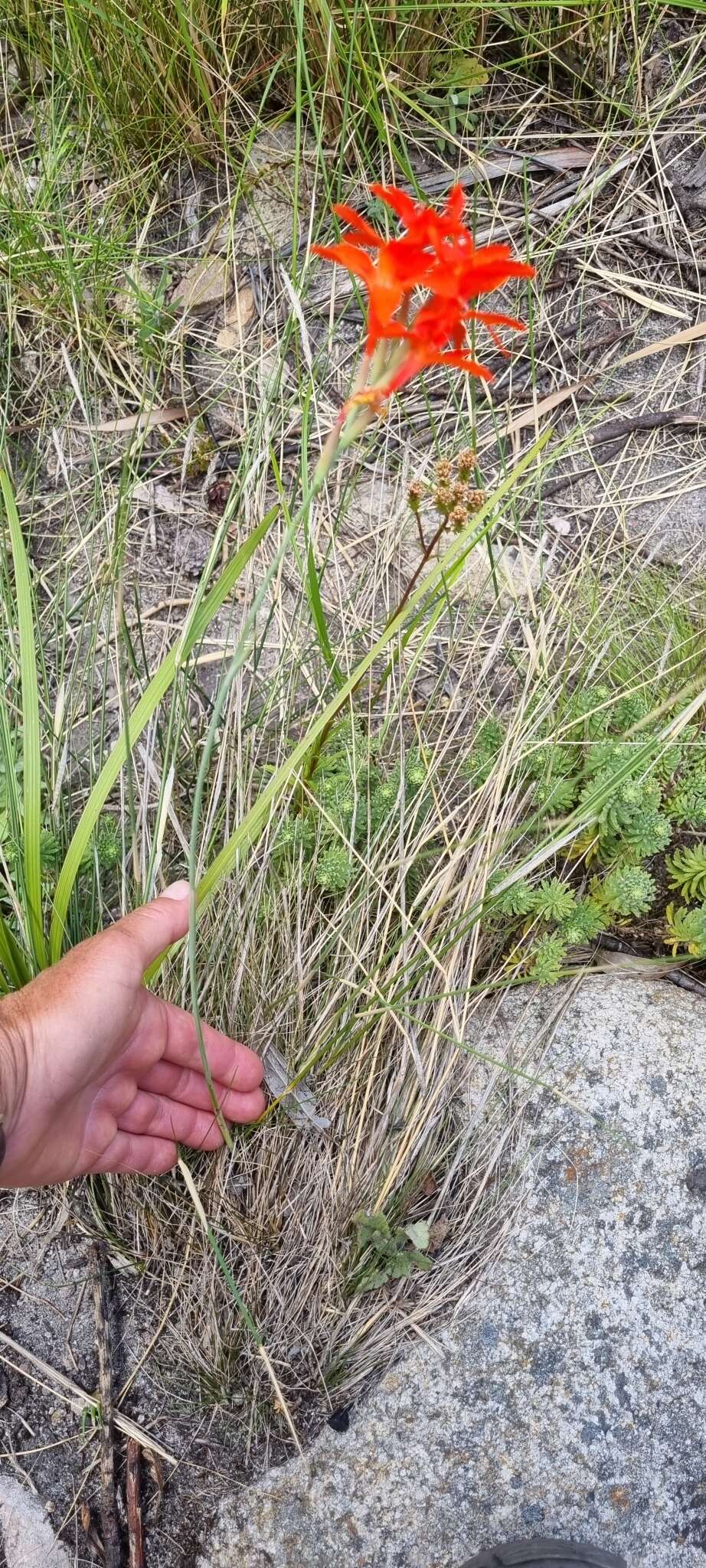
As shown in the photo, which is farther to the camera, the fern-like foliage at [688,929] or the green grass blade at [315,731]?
the fern-like foliage at [688,929]

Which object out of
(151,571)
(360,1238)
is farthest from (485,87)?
(360,1238)

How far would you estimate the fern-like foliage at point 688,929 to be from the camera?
177 centimetres

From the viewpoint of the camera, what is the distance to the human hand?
1.51 meters

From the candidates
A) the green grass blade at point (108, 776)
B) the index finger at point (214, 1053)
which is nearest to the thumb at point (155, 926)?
the green grass blade at point (108, 776)

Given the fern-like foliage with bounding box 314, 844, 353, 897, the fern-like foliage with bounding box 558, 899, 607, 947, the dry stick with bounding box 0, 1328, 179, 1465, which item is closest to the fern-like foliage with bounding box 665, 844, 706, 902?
the fern-like foliage with bounding box 558, 899, 607, 947

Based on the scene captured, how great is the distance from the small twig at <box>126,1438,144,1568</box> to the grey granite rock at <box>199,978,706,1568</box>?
0.48 ft

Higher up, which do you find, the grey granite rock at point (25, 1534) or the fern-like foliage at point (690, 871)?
the fern-like foliage at point (690, 871)

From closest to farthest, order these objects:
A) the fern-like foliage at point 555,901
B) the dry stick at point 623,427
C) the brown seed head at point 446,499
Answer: the brown seed head at point 446,499 < the fern-like foliage at point 555,901 < the dry stick at point 623,427

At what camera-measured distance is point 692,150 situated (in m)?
2.25

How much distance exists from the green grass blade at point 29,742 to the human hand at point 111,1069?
0.39 ft

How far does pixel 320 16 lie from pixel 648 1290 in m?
2.60

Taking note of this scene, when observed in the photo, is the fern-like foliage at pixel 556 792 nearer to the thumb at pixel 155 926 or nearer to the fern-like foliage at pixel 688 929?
the fern-like foliage at pixel 688 929

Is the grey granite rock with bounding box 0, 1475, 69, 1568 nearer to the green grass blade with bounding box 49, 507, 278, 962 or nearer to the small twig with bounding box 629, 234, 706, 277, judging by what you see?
the green grass blade with bounding box 49, 507, 278, 962

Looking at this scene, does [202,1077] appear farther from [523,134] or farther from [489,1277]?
[523,134]
